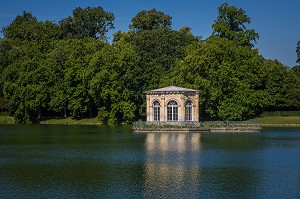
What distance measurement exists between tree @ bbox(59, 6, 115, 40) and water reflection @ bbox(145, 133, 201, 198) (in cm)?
5603

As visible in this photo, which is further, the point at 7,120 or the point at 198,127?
the point at 7,120

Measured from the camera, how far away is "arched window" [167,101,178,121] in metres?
60.8

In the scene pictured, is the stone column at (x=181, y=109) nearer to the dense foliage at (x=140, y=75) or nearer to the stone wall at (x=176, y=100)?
the stone wall at (x=176, y=100)

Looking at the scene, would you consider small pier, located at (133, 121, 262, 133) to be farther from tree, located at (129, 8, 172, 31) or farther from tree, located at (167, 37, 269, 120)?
tree, located at (129, 8, 172, 31)

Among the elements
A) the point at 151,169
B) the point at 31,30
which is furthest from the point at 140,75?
the point at 151,169

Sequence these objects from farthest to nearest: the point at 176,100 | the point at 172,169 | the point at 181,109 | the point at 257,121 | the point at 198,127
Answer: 1. the point at 257,121
2. the point at 176,100
3. the point at 181,109
4. the point at 198,127
5. the point at 172,169

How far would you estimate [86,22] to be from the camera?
94562mm

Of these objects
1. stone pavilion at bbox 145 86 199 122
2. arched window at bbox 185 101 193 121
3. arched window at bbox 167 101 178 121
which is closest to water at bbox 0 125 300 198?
stone pavilion at bbox 145 86 199 122

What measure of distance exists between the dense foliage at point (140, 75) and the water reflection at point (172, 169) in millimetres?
28411

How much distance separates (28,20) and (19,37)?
28.7ft

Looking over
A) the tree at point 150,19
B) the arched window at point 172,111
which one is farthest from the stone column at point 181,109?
the tree at point 150,19

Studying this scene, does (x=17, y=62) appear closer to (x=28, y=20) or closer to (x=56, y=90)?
(x=56, y=90)

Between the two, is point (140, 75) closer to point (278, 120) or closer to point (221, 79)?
point (221, 79)

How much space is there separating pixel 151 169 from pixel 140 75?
1894 inches
